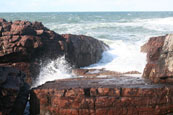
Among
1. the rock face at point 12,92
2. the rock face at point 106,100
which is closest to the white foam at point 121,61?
the rock face at point 106,100

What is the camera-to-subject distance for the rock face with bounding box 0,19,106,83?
25.3 feet

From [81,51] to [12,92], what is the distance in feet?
17.2

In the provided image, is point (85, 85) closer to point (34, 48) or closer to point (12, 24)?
point (34, 48)

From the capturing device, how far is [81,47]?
9.63 meters

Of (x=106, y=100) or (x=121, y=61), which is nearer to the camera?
(x=106, y=100)

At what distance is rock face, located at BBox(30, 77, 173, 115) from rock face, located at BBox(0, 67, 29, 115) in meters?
0.39

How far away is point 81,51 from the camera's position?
956cm

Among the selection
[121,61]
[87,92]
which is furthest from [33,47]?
[121,61]

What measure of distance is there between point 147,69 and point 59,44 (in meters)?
3.89

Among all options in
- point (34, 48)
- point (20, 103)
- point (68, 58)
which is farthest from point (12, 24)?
point (20, 103)

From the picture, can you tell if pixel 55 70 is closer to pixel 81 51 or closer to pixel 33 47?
pixel 33 47

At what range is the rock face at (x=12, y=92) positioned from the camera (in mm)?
4402

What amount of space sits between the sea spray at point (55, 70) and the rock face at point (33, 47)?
7.1 inches

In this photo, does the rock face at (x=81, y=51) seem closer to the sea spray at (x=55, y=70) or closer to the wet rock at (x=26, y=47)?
the sea spray at (x=55, y=70)
